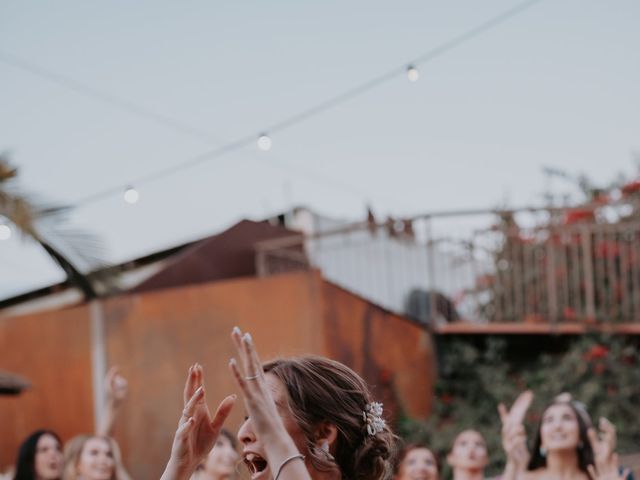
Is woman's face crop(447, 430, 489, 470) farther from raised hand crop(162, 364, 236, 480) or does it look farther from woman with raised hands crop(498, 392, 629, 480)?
raised hand crop(162, 364, 236, 480)

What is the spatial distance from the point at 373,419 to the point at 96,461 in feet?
12.8

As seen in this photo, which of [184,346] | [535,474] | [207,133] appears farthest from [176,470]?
[184,346]

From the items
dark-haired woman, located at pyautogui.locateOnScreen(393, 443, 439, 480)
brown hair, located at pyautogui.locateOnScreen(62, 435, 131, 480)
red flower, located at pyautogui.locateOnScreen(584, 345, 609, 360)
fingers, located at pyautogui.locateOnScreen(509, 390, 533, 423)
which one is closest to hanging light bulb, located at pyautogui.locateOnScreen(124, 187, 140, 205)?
brown hair, located at pyautogui.locateOnScreen(62, 435, 131, 480)

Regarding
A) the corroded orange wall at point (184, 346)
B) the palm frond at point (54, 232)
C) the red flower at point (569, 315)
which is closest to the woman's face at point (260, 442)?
the palm frond at point (54, 232)

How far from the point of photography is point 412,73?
21.7 ft

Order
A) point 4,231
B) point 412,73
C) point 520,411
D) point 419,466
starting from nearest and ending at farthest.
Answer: point 419,466 → point 520,411 → point 412,73 → point 4,231

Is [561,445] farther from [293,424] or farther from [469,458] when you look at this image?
[293,424]

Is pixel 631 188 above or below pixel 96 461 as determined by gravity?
above

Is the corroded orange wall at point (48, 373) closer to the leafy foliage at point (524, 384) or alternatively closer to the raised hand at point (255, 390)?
the leafy foliage at point (524, 384)

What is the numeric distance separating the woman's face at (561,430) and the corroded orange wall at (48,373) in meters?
5.22

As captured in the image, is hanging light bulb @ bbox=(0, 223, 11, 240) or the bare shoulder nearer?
the bare shoulder

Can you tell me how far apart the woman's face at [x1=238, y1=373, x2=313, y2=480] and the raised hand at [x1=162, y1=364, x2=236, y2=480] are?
0.12m

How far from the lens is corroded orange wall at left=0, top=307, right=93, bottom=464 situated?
391 inches

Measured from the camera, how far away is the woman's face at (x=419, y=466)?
5.71 metres
